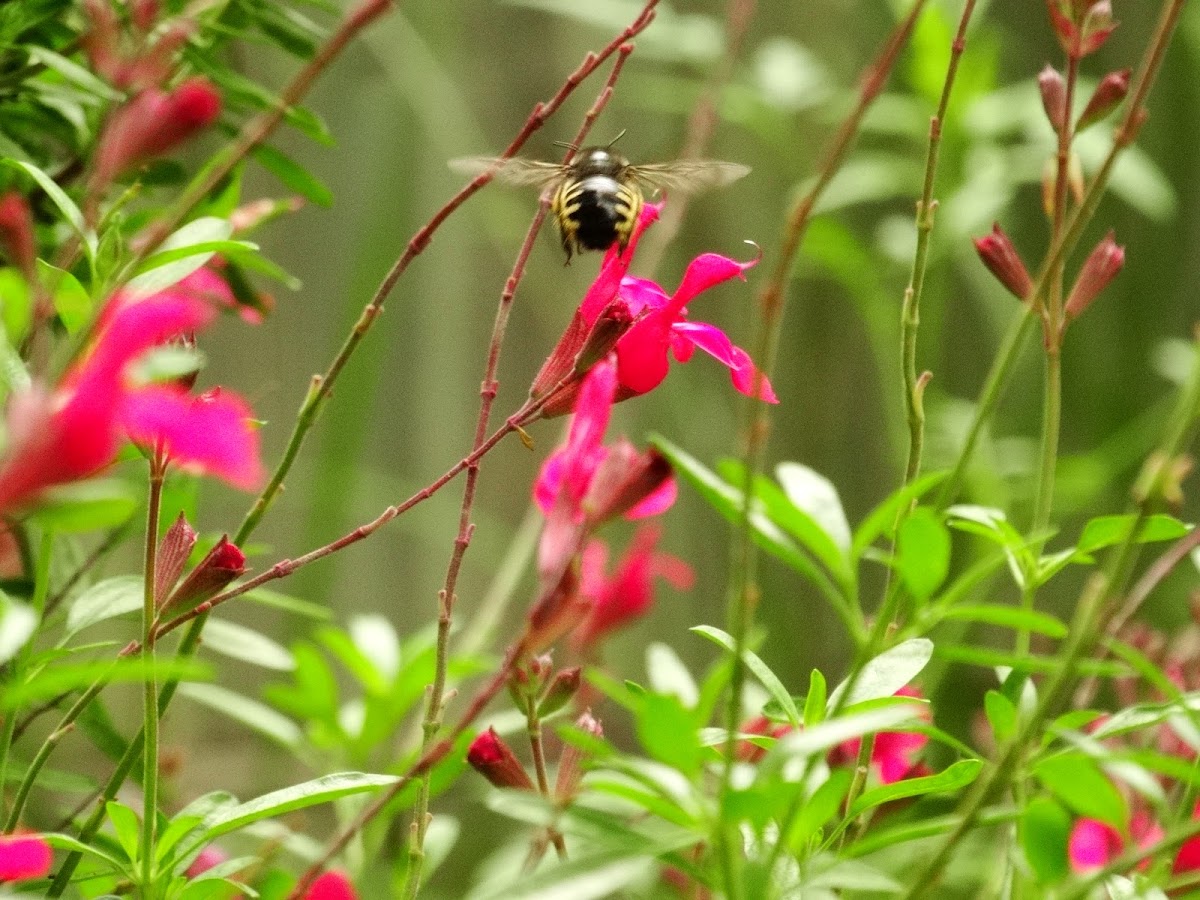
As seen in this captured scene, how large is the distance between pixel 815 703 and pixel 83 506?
270mm

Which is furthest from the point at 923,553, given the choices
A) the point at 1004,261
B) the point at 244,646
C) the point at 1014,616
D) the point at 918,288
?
the point at 244,646

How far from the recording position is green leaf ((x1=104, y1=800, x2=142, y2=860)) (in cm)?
44

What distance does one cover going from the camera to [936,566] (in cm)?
35

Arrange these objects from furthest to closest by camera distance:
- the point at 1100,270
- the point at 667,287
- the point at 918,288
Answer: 1. the point at 667,287
2. the point at 1100,270
3. the point at 918,288

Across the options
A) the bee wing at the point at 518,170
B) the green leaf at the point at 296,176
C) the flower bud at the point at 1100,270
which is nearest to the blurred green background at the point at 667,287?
the bee wing at the point at 518,170

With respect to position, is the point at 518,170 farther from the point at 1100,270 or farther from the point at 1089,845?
the point at 1089,845

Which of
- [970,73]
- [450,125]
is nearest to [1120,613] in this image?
[970,73]

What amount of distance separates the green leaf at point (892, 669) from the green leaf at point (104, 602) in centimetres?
29

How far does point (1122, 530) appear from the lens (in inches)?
15.9

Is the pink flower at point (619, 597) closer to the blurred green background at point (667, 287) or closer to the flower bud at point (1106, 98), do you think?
the flower bud at point (1106, 98)

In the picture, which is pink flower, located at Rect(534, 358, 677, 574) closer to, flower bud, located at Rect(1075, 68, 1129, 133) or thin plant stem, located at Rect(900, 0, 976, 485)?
thin plant stem, located at Rect(900, 0, 976, 485)

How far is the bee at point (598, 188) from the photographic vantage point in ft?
2.49

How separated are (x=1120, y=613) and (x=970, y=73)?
1.02 metres

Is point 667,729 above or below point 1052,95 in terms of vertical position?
below
